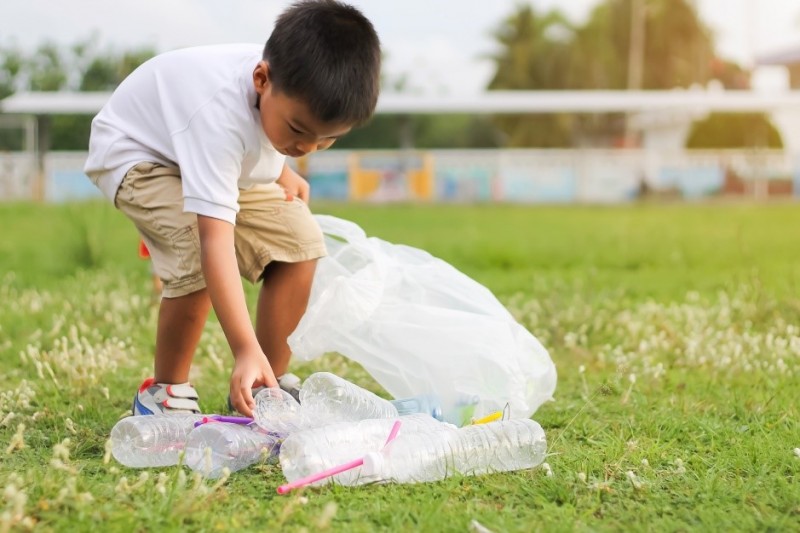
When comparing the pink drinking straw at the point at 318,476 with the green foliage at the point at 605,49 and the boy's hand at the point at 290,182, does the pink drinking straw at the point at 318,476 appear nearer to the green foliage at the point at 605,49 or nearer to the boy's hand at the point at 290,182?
the boy's hand at the point at 290,182

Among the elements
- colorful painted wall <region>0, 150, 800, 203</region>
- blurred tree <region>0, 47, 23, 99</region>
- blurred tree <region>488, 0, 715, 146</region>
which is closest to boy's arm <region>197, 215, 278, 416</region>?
colorful painted wall <region>0, 150, 800, 203</region>

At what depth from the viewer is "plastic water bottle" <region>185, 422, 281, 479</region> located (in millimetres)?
2666

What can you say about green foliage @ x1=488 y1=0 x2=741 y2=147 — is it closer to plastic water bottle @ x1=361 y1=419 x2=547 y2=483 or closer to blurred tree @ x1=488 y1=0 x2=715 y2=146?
blurred tree @ x1=488 y1=0 x2=715 y2=146

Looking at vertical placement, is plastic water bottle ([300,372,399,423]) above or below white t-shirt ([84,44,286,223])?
below

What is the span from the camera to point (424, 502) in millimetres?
2393

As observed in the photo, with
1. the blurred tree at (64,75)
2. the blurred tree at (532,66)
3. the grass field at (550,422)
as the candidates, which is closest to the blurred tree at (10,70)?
the blurred tree at (64,75)

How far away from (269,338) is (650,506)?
1.51m

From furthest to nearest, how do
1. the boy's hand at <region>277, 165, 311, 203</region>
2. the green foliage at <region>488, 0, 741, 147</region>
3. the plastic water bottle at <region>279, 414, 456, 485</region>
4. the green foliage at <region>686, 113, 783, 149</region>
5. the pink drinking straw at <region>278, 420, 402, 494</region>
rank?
the green foliage at <region>488, 0, 741, 147</region>
the green foliage at <region>686, 113, 783, 149</region>
the boy's hand at <region>277, 165, 311, 203</region>
the plastic water bottle at <region>279, 414, 456, 485</region>
the pink drinking straw at <region>278, 420, 402, 494</region>

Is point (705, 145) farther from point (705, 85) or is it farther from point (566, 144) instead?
point (705, 85)

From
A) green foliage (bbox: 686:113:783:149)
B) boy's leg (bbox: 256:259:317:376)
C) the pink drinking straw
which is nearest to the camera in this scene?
the pink drinking straw

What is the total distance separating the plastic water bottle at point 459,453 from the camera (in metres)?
2.60

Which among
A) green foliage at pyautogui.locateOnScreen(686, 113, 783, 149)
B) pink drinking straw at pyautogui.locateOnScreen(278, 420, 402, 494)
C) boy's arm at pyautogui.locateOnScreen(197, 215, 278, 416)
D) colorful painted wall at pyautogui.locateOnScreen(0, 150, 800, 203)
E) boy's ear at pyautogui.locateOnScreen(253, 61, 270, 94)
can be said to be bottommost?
colorful painted wall at pyautogui.locateOnScreen(0, 150, 800, 203)

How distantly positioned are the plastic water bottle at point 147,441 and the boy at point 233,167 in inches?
9.2

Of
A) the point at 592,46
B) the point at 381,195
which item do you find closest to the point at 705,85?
the point at 592,46
